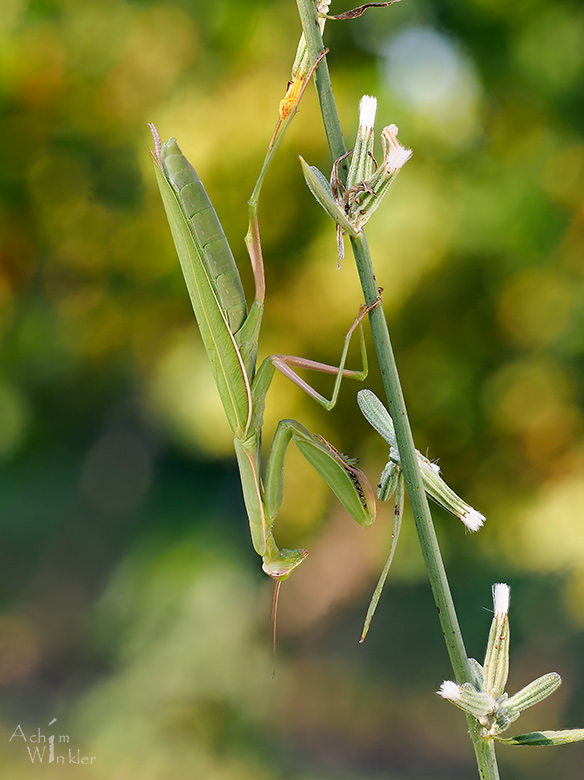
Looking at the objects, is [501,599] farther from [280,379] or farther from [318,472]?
[280,379]

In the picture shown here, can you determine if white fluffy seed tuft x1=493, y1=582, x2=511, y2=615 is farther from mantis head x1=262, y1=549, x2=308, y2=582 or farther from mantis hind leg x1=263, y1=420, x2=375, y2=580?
mantis head x1=262, y1=549, x2=308, y2=582

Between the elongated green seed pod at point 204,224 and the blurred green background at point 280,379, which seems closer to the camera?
the elongated green seed pod at point 204,224

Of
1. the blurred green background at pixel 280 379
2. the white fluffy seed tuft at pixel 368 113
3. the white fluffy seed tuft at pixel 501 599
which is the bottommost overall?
the white fluffy seed tuft at pixel 501 599

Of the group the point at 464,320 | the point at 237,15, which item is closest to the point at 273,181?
the point at 237,15
